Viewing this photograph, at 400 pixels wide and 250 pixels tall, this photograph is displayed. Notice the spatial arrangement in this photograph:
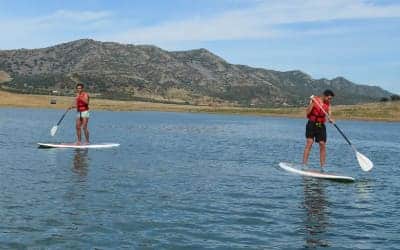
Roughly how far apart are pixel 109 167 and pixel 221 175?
4817 mm

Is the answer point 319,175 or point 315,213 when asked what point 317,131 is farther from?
point 315,213

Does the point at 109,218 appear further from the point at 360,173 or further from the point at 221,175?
the point at 360,173

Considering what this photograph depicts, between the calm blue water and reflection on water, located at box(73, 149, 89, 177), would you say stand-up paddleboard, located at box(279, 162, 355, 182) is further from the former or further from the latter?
reflection on water, located at box(73, 149, 89, 177)

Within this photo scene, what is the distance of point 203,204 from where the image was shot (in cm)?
1795

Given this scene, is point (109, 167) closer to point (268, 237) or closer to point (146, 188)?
point (146, 188)

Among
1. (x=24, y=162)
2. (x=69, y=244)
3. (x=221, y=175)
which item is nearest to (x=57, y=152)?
(x=24, y=162)

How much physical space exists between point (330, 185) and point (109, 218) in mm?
10491

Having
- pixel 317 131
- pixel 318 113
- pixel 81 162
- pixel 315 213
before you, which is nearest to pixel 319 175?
pixel 317 131

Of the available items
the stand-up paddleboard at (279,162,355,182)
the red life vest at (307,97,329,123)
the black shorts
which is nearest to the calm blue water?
the stand-up paddleboard at (279,162,355,182)

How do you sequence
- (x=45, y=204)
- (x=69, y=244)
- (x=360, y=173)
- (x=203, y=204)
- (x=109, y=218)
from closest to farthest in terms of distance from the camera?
1. (x=69, y=244)
2. (x=109, y=218)
3. (x=45, y=204)
4. (x=203, y=204)
5. (x=360, y=173)

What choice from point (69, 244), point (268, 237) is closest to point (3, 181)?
point (69, 244)

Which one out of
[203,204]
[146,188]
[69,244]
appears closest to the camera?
[69,244]

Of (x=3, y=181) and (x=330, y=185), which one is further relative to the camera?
(x=330, y=185)

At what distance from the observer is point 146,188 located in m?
20.5
